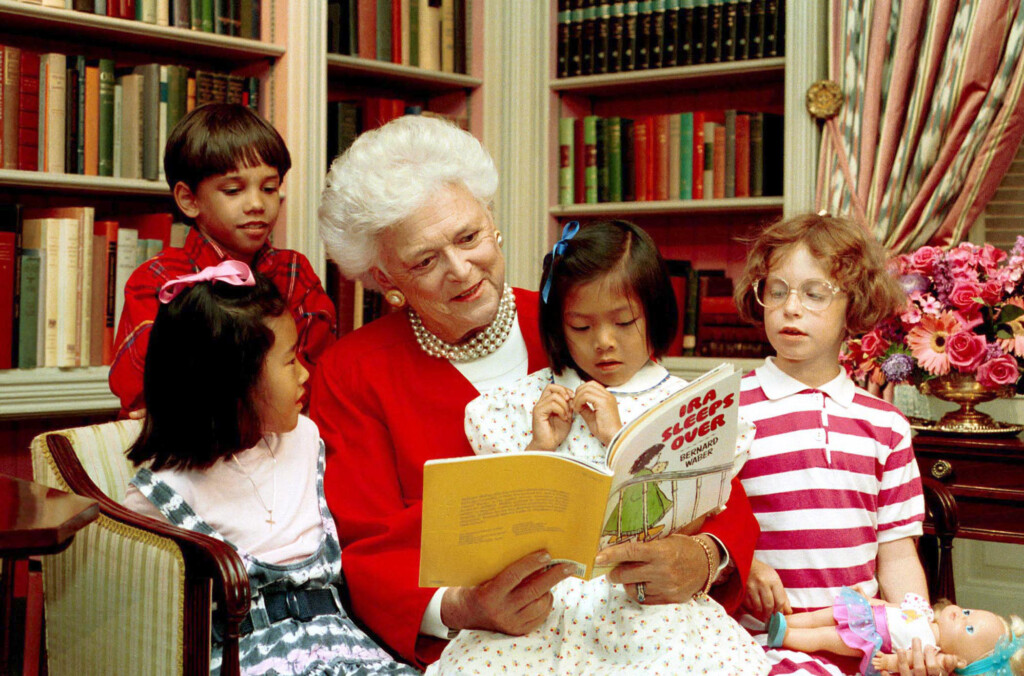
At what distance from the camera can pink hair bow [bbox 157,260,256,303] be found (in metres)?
1.62

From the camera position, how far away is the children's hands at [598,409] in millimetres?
1491

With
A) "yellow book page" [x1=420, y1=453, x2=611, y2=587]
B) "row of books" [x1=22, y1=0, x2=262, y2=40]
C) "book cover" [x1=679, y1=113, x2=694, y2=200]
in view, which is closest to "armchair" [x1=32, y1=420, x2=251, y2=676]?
"yellow book page" [x1=420, y1=453, x2=611, y2=587]

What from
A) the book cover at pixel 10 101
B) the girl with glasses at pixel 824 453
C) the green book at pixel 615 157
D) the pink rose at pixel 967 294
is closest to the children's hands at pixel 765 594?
the girl with glasses at pixel 824 453

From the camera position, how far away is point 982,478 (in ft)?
7.25

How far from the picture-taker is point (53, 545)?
1089 mm

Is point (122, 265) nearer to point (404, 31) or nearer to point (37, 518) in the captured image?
point (404, 31)

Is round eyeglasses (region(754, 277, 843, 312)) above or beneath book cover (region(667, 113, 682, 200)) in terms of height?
beneath

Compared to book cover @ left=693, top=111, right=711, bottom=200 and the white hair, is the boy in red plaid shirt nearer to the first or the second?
the white hair

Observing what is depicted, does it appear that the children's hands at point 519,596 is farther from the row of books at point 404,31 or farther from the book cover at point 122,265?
the row of books at point 404,31

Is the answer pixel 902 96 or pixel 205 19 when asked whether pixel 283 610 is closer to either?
A: pixel 205 19

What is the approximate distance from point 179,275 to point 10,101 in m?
0.80

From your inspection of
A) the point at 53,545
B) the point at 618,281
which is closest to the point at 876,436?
the point at 618,281

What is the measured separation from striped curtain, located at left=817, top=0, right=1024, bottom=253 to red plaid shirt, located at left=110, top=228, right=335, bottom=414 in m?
→ 1.56

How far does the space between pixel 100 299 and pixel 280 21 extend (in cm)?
94
